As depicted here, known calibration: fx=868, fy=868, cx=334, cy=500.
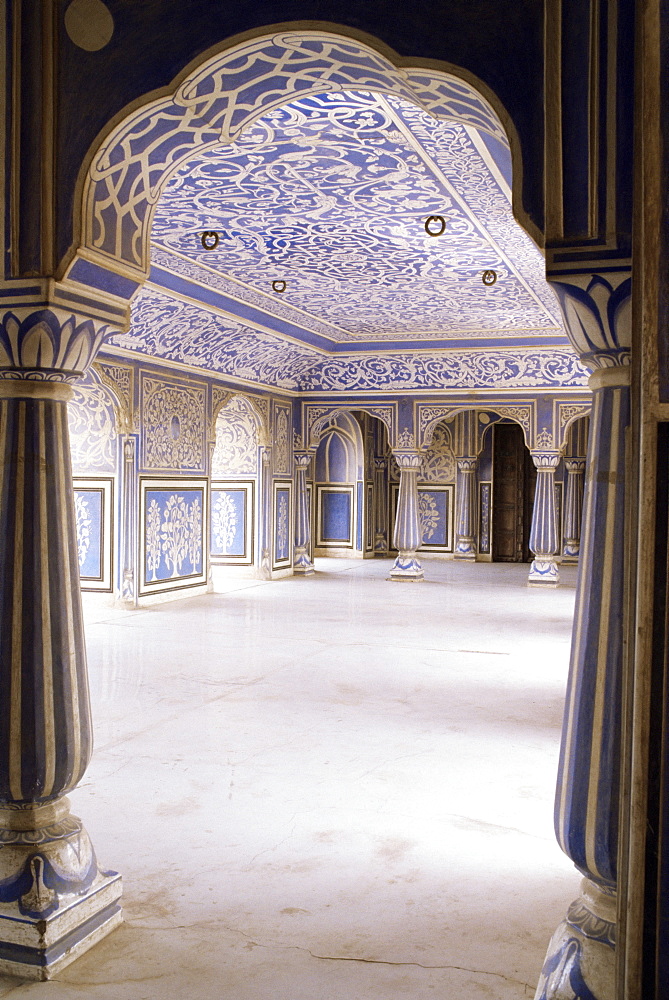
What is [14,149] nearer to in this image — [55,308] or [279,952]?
[55,308]

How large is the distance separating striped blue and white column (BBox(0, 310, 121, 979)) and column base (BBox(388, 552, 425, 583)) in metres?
8.71

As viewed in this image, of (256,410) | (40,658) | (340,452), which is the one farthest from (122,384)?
(340,452)

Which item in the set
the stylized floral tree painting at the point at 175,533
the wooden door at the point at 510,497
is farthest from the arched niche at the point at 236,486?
the wooden door at the point at 510,497

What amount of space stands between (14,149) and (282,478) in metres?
9.09

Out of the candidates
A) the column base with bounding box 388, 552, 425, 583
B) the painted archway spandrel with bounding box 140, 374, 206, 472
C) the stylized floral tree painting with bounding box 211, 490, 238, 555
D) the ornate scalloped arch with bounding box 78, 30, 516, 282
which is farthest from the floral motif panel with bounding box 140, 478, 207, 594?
the ornate scalloped arch with bounding box 78, 30, 516, 282

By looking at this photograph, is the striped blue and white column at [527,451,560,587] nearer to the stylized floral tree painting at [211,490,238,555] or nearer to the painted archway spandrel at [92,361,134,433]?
the stylized floral tree painting at [211,490,238,555]

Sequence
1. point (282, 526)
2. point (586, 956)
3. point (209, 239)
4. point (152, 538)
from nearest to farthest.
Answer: point (586, 956)
point (209, 239)
point (152, 538)
point (282, 526)

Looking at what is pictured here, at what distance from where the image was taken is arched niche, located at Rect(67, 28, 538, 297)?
2.04 meters

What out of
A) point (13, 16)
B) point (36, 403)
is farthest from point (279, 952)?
point (13, 16)

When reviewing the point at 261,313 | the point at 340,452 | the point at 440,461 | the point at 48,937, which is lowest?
the point at 48,937

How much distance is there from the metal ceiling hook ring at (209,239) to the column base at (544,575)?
641 centimetres

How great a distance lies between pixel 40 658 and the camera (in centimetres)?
232

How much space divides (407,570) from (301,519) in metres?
1.74

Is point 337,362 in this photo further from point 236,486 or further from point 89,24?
point 89,24
